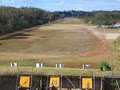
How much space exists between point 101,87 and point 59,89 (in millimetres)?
3597

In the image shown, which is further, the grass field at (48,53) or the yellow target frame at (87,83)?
the grass field at (48,53)

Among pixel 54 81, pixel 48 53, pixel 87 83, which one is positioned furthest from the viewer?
pixel 48 53

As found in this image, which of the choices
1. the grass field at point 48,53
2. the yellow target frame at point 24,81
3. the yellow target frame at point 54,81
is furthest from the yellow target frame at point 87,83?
the grass field at point 48,53

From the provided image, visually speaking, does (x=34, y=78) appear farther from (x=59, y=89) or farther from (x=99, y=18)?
(x=99, y=18)

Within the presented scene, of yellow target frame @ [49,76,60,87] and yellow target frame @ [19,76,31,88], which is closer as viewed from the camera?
yellow target frame @ [49,76,60,87]

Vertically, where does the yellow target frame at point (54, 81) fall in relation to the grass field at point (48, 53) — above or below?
below

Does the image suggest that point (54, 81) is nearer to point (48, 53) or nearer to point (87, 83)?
point (87, 83)

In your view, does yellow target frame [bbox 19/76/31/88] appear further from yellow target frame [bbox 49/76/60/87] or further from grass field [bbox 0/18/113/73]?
grass field [bbox 0/18/113/73]

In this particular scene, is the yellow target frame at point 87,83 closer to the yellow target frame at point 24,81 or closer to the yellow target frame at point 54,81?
the yellow target frame at point 54,81

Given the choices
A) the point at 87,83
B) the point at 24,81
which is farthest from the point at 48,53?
the point at 87,83

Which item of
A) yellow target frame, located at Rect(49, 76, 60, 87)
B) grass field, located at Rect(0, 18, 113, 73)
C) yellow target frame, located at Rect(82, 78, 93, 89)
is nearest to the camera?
yellow target frame, located at Rect(82, 78, 93, 89)

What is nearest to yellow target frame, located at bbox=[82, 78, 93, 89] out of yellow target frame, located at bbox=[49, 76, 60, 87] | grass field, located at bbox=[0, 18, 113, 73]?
yellow target frame, located at bbox=[49, 76, 60, 87]

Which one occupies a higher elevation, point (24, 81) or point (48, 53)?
point (48, 53)

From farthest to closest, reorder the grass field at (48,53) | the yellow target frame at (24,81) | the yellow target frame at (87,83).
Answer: the grass field at (48,53), the yellow target frame at (24,81), the yellow target frame at (87,83)
